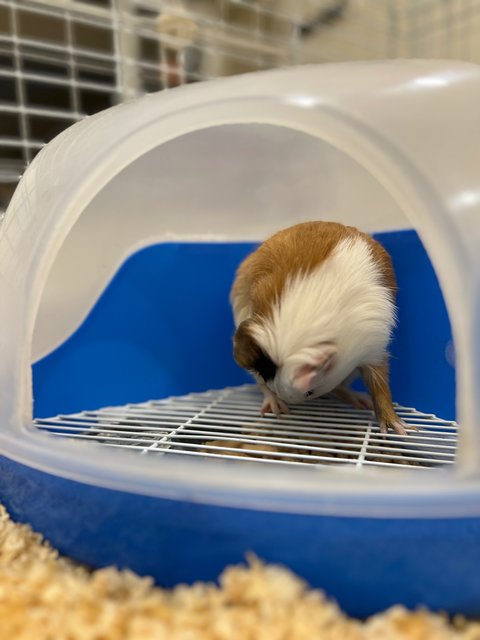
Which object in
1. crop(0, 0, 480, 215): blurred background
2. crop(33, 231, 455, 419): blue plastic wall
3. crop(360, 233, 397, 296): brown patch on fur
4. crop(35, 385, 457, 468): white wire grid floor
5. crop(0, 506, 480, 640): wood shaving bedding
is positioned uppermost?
crop(0, 0, 480, 215): blurred background

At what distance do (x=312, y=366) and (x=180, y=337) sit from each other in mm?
566

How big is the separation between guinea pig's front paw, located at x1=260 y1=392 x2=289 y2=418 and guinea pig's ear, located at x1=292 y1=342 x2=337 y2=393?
0.60 ft

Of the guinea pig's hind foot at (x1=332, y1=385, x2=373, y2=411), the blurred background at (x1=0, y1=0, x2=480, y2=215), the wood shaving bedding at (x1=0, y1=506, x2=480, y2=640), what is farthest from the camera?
the blurred background at (x1=0, y1=0, x2=480, y2=215)

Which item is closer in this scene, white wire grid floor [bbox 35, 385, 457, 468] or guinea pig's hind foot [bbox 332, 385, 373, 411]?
white wire grid floor [bbox 35, 385, 457, 468]

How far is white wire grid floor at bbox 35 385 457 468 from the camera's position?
94 centimetres

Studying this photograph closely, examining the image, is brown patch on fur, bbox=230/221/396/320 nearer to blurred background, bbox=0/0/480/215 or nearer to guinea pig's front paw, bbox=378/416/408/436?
guinea pig's front paw, bbox=378/416/408/436

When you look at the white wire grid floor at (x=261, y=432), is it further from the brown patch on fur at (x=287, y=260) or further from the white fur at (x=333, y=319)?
the brown patch on fur at (x=287, y=260)

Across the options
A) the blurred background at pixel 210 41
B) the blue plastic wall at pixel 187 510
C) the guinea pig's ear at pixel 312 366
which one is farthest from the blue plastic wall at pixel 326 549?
the blurred background at pixel 210 41

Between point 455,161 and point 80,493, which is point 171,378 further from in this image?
point 455,161

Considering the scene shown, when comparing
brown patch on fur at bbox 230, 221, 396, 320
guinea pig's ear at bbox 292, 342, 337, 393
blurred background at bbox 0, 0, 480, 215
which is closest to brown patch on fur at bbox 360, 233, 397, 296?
brown patch on fur at bbox 230, 221, 396, 320

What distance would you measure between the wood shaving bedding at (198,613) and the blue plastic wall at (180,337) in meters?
0.57

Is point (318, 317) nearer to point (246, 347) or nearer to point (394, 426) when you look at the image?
point (246, 347)

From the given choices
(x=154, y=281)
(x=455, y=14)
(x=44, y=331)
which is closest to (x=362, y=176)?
(x=154, y=281)

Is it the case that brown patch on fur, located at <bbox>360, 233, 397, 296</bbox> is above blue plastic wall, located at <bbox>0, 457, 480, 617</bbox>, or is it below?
above
